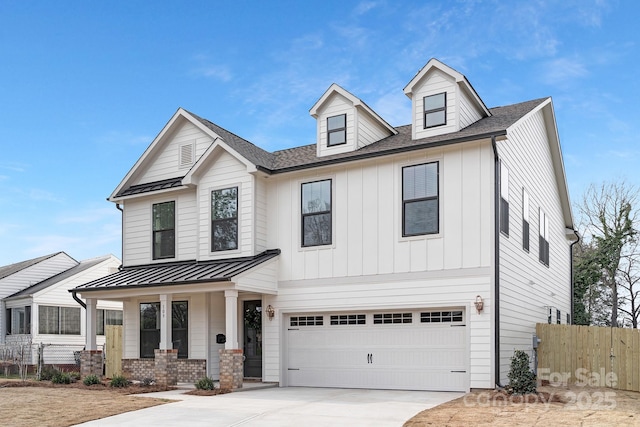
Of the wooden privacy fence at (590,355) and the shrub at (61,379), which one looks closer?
the wooden privacy fence at (590,355)

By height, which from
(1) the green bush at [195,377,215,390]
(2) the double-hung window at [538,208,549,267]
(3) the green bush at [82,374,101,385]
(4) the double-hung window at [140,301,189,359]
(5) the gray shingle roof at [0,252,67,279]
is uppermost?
(2) the double-hung window at [538,208,549,267]

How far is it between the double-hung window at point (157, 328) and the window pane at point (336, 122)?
6912 mm

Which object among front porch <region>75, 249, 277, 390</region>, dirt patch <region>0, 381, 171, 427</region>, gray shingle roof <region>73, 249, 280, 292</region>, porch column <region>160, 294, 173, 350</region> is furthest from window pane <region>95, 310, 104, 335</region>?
porch column <region>160, 294, 173, 350</region>

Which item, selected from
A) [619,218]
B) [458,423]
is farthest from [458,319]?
[619,218]

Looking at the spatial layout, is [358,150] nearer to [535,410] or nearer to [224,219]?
[224,219]

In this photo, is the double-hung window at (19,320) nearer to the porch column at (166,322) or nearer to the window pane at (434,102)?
the porch column at (166,322)

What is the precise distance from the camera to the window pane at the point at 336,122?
18719mm

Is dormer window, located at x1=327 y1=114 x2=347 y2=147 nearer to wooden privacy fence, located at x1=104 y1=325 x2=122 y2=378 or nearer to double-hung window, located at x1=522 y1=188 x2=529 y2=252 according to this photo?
double-hung window, located at x1=522 y1=188 x2=529 y2=252

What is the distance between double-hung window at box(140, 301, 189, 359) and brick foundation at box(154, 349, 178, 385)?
1.85 meters

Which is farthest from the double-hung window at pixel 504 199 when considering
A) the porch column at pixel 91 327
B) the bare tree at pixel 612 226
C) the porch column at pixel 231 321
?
the bare tree at pixel 612 226

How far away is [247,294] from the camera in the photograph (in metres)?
19.3

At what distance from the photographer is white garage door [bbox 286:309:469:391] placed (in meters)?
16.2

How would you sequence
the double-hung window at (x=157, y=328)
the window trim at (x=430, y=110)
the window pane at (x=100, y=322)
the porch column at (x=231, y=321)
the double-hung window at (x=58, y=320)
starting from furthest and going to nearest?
the window pane at (x=100, y=322) < the double-hung window at (x=58, y=320) < the double-hung window at (x=157, y=328) < the window trim at (x=430, y=110) < the porch column at (x=231, y=321)

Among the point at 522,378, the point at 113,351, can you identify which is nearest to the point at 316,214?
the point at 522,378
